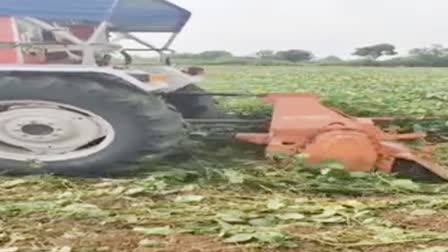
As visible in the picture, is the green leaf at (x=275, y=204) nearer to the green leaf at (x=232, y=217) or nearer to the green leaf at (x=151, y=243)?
the green leaf at (x=232, y=217)

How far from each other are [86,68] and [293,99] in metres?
1.17

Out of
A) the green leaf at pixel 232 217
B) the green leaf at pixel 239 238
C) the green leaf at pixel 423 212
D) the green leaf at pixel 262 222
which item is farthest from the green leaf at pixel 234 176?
the green leaf at pixel 239 238

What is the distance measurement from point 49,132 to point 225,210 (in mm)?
1359

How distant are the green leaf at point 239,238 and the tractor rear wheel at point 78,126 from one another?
58.6 inches

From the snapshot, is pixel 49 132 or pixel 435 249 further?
pixel 49 132

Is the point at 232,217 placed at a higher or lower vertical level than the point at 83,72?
lower

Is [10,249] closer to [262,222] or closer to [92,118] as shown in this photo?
[262,222]

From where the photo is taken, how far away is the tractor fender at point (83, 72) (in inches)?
172

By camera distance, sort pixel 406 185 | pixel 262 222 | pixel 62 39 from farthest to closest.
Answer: pixel 62 39
pixel 406 185
pixel 262 222

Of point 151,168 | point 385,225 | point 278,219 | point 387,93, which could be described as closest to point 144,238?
point 278,219

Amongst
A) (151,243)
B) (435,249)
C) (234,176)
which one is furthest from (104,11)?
(435,249)

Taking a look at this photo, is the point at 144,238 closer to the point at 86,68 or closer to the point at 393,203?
the point at 393,203

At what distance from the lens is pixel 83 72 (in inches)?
172

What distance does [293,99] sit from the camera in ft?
16.1
